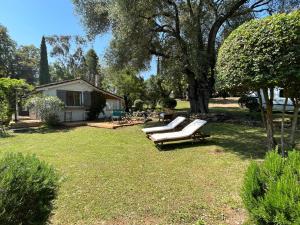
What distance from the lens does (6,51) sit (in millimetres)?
48469

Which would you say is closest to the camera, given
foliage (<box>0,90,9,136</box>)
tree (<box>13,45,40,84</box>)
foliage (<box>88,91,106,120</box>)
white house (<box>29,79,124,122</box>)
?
foliage (<box>0,90,9,136</box>)

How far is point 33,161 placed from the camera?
322cm

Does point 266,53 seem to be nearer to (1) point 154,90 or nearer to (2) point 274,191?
(2) point 274,191

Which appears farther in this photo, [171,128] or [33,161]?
[171,128]

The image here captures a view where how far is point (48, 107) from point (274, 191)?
1712 centimetres

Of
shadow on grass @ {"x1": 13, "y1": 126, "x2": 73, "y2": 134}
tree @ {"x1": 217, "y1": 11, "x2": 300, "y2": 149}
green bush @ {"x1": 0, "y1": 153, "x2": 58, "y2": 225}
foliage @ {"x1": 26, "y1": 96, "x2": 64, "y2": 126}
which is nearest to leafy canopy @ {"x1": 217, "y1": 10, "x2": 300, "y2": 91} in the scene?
tree @ {"x1": 217, "y1": 11, "x2": 300, "y2": 149}

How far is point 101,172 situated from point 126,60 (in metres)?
11.9

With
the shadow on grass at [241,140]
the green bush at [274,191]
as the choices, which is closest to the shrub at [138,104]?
the shadow on grass at [241,140]

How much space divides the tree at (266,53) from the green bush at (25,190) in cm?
549

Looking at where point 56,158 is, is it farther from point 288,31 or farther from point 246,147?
point 288,31

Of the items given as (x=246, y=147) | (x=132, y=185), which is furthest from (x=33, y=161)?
(x=246, y=147)

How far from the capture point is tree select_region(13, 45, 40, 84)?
52594 mm

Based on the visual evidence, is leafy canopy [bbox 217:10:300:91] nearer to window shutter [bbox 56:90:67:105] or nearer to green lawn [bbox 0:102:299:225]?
green lawn [bbox 0:102:299:225]

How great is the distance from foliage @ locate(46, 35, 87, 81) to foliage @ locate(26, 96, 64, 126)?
36.4 m
